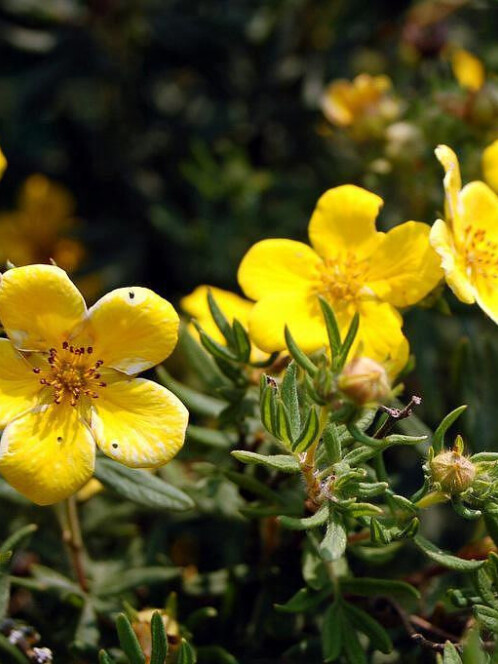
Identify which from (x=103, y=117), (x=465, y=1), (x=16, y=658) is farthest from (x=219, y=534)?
(x=465, y=1)

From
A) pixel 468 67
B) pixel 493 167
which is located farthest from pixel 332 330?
pixel 468 67

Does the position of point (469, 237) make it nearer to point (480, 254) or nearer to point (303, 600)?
point (480, 254)

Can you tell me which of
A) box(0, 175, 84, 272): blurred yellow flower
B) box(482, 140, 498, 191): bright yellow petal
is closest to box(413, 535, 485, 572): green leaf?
box(482, 140, 498, 191): bright yellow petal

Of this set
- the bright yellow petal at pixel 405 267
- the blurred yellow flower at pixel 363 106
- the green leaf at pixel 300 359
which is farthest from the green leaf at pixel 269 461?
the blurred yellow flower at pixel 363 106

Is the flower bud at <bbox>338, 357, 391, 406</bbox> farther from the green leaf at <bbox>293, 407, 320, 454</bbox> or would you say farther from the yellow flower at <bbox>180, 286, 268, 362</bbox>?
the yellow flower at <bbox>180, 286, 268, 362</bbox>

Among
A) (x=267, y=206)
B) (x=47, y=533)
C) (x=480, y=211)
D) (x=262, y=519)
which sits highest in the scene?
(x=480, y=211)

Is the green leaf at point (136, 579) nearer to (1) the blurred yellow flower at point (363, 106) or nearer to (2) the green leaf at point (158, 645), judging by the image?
(2) the green leaf at point (158, 645)

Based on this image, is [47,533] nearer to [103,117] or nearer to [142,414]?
[142,414]
